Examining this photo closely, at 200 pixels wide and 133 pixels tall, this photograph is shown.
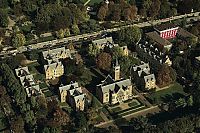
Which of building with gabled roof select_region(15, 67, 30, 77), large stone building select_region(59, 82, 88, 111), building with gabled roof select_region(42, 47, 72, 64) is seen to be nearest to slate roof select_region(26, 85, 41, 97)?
large stone building select_region(59, 82, 88, 111)

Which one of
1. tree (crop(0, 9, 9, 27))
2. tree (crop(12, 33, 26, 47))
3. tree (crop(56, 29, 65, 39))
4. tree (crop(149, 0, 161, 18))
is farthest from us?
tree (crop(149, 0, 161, 18))

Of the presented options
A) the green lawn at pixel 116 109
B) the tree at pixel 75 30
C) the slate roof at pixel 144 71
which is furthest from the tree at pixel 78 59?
the green lawn at pixel 116 109

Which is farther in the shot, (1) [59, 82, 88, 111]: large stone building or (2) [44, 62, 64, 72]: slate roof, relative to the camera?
(2) [44, 62, 64, 72]: slate roof

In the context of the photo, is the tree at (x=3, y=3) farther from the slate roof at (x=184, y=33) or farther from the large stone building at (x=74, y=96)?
the slate roof at (x=184, y=33)

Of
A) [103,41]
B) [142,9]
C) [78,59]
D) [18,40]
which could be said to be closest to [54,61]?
[78,59]

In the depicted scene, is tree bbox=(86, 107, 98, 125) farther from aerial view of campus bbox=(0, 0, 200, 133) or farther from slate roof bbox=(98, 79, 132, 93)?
slate roof bbox=(98, 79, 132, 93)
